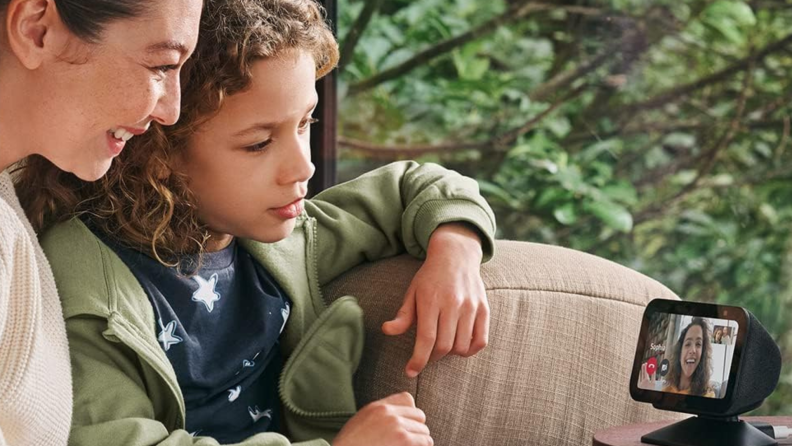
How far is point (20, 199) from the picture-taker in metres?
1.22

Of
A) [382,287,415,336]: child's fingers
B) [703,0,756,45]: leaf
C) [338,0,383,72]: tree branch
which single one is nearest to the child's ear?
[382,287,415,336]: child's fingers

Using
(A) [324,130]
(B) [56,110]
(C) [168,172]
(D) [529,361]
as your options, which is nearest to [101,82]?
(B) [56,110]

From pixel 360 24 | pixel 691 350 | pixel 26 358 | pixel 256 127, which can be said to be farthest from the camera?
pixel 360 24

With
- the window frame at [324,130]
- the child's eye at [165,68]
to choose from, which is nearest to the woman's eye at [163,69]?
the child's eye at [165,68]

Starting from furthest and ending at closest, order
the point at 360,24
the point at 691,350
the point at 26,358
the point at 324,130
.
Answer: the point at 360,24 → the point at 324,130 → the point at 691,350 → the point at 26,358

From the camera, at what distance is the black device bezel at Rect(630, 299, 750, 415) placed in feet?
3.47

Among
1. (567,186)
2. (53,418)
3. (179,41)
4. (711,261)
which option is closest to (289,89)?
(179,41)

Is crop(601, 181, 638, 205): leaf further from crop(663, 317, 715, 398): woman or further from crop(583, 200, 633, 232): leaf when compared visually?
crop(663, 317, 715, 398): woman

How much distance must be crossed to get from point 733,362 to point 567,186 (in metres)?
1.88

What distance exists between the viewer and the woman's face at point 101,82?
3.36 ft

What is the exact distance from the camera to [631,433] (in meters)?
1.11

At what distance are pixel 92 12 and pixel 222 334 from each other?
0.42 m

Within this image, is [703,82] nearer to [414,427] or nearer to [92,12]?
[414,427]

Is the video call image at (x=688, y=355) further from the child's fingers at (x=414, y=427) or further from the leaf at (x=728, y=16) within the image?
the leaf at (x=728, y=16)
